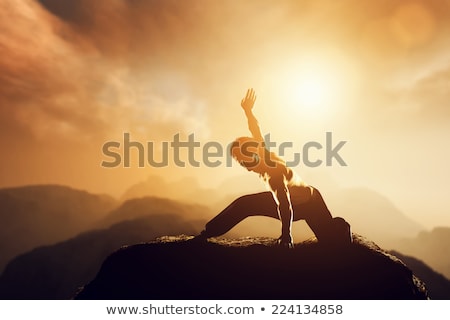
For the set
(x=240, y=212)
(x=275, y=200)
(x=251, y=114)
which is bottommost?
(x=240, y=212)

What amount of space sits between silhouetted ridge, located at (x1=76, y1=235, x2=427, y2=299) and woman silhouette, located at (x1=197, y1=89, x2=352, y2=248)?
21 cm

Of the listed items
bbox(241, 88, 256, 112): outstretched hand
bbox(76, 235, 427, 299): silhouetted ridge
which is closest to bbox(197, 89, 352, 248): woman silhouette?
bbox(241, 88, 256, 112): outstretched hand

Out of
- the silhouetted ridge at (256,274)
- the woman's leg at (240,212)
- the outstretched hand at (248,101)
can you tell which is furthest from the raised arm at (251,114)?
the silhouetted ridge at (256,274)

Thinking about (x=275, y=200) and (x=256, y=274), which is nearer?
(x=256, y=274)

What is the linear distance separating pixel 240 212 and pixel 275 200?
496 millimetres

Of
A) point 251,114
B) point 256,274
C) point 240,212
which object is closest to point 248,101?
point 251,114

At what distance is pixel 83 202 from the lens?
7.20m

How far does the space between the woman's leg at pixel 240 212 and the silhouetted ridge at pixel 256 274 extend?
22 cm

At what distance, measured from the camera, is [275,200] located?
4672mm

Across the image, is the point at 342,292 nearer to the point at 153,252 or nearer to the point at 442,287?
the point at 153,252

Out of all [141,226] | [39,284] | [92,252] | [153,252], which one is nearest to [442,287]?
[153,252]

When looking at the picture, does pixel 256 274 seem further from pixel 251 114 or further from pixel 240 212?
pixel 251 114

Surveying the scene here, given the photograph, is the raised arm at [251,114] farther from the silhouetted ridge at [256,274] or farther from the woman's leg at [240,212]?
the silhouetted ridge at [256,274]

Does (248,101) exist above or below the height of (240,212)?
above
